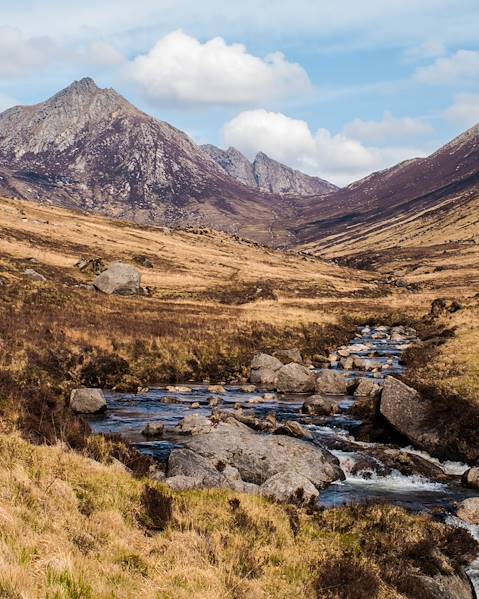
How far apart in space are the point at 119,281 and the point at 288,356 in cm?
3215

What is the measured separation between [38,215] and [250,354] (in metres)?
117

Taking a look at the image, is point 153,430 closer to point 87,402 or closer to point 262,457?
point 87,402

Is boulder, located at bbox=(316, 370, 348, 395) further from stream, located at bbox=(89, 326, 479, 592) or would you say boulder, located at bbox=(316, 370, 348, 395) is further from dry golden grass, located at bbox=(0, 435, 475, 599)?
dry golden grass, located at bbox=(0, 435, 475, 599)

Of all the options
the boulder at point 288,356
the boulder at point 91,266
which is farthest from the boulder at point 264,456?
the boulder at point 91,266

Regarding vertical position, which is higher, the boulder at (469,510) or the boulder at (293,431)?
the boulder at (293,431)

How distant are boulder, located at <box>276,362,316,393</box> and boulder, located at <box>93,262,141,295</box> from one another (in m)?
36.1

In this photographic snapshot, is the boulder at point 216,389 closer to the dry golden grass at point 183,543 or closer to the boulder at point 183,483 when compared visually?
the boulder at point 183,483

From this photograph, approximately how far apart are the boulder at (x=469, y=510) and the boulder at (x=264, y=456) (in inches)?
172

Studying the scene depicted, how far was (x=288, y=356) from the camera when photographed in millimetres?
41500

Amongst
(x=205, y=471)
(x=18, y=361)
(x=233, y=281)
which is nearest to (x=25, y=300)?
(x=18, y=361)

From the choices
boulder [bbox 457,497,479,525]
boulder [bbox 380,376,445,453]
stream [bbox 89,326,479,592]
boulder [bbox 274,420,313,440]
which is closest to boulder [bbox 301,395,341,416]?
stream [bbox 89,326,479,592]

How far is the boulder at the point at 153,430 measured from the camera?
2311 cm

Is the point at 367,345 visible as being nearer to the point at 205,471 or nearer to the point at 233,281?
the point at 205,471

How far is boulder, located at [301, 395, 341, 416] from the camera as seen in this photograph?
28.6 metres
